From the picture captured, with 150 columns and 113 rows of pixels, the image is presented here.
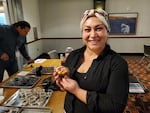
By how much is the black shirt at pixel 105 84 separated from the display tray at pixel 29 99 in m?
0.56

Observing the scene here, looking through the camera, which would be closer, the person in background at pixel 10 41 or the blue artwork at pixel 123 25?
the person in background at pixel 10 41

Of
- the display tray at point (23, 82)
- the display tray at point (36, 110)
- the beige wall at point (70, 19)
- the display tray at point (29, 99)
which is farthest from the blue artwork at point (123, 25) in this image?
the display tray at point (36, 110)

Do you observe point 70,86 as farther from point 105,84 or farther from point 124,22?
point 124,22

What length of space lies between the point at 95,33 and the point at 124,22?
524 cm

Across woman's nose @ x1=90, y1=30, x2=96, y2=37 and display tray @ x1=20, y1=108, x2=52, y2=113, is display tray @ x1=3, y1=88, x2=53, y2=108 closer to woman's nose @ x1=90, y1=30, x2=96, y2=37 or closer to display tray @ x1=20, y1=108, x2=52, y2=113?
display tray @ x1=20, y1=108, x2=52, y2=113

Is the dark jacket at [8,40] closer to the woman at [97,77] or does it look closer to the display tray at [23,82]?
the display tray at [23,82]

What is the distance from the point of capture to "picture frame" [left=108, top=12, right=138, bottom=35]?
5.58m

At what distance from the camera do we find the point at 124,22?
18.5 ft

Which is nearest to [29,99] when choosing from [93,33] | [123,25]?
[93,33]

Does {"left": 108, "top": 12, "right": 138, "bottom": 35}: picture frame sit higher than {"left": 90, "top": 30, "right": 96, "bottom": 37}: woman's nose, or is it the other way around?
{"left": 108, "top": 12, "right": 138, "bottom": 35}: picture frame

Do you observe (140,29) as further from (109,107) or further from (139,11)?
(109,107)

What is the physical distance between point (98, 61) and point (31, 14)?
493 cm

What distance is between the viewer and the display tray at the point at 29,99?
4.38 ft

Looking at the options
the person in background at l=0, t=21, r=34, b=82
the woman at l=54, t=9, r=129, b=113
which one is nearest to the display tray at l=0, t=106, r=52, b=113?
the woman at l=54, t=9, r=129, b=113
